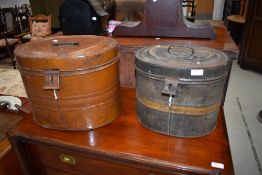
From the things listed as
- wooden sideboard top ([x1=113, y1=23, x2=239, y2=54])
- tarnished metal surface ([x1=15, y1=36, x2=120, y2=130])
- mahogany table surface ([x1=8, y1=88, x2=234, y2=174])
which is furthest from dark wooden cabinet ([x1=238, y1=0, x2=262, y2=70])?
tarnished metal surface ([x1=15, y1=36, x2=120, y2=130])

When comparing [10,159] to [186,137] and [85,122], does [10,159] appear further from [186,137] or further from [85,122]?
[186,137]

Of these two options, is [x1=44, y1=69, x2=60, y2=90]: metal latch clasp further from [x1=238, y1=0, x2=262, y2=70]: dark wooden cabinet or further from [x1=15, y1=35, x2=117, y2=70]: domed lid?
[x1=238, y1=0, x2=262, y2=70]: dark wooden cabinet

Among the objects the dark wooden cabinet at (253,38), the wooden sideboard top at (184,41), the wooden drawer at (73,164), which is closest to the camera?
the wooden drawer at (73,164)

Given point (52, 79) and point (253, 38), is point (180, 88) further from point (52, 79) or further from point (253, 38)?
point (253, 38)

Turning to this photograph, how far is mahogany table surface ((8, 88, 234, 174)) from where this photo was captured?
80 cm

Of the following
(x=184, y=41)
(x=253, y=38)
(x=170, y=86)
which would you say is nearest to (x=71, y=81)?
(x=170, y=86)

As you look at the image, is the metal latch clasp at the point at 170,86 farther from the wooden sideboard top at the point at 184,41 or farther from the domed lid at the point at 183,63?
the wooden sideboard top at the point at 184,41

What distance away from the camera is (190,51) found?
90 centimetres

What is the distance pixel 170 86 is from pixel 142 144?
27cm

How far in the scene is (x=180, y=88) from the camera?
2.56ft

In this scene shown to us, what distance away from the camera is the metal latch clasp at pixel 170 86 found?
2.53ft

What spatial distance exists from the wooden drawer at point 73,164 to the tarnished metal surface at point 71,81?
0.38 feet

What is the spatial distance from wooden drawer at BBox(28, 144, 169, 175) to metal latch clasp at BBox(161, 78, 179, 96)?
32cm

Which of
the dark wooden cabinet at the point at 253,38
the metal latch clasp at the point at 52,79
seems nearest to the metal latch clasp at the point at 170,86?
the metal latch clasp at the point at 52,79
